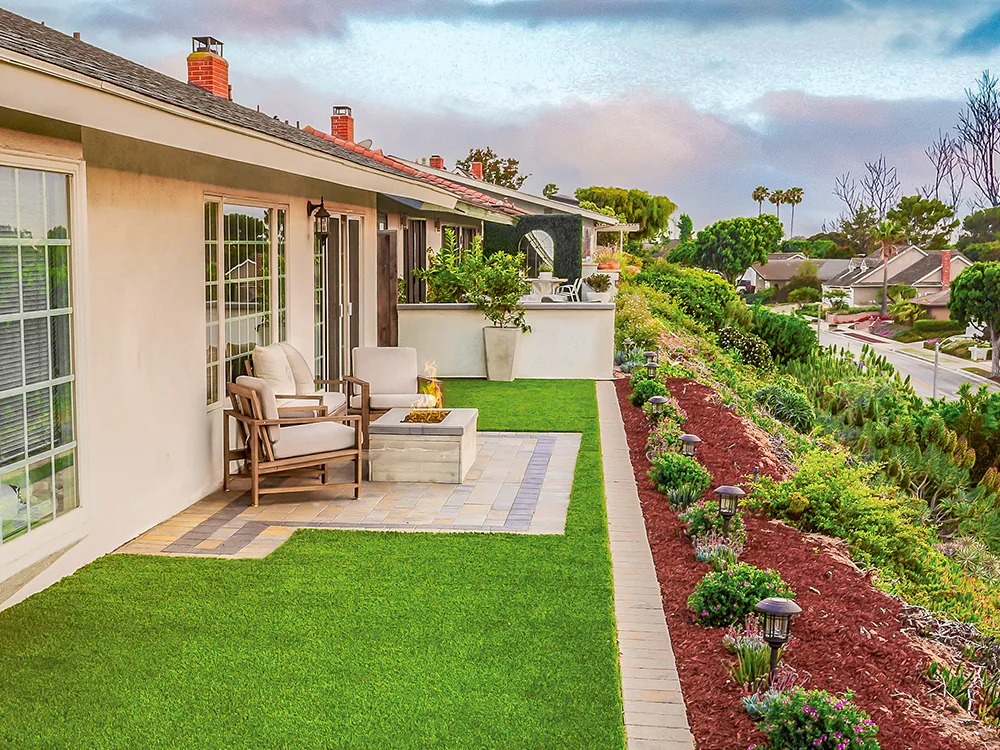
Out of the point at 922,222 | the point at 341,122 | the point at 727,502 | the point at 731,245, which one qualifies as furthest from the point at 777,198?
the point at 727,502

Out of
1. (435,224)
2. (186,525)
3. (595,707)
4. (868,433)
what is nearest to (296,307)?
(186,525)

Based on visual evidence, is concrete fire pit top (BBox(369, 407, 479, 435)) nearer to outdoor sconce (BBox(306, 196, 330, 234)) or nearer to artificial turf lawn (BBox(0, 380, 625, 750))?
artificial turf lawn (BBox(0, 380, 625, 750))

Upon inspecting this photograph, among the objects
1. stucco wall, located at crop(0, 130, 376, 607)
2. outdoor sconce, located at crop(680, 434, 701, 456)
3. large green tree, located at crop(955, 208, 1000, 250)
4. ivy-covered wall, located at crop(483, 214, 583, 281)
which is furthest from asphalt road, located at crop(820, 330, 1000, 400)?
stucco wall, located at crop(0, 130, 376, 607)

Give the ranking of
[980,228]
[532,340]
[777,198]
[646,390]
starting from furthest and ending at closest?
[777,198], [980,228], [532,340], [646,390]

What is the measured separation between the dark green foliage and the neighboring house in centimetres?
1327

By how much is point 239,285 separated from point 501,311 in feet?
22.9

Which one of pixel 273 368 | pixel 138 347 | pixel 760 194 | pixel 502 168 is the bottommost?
pixel 273 368

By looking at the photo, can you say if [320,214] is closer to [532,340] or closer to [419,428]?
[419,428]

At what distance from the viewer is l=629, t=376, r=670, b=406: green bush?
494 inches

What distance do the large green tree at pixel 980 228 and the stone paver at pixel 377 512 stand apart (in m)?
95.7

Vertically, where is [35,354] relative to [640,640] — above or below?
above

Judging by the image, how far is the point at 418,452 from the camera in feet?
Result: 29.1

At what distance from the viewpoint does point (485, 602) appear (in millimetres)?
5863

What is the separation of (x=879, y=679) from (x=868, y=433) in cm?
943
